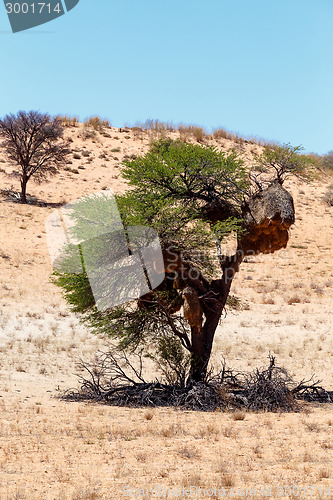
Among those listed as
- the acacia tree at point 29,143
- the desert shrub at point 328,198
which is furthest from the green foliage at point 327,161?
the acacia tree at point 29,143

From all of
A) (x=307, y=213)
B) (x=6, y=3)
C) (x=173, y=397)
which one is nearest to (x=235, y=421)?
(x=173, y=397)

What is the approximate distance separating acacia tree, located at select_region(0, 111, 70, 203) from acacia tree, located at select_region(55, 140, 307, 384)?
27.2m

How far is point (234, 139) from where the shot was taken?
5438 cm

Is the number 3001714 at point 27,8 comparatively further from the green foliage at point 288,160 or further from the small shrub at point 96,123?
the small shrub at point 96,123

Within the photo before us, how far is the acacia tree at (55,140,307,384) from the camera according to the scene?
410 inches

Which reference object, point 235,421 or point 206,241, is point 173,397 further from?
point 206,241

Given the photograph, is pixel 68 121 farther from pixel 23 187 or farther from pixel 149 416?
pixel 149 416

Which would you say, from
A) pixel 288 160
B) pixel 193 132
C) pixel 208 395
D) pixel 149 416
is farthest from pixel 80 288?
pixel 193 132

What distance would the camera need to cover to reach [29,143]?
120 feet

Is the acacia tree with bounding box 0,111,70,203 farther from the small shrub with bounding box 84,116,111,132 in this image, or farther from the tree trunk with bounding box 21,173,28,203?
the small shrub with bounding box 84,116,111,132

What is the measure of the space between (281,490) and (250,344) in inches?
500

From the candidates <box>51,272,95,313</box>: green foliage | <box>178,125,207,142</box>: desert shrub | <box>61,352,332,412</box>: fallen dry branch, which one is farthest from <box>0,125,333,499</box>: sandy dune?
<box>178,125,207,142</box>: desert shrub

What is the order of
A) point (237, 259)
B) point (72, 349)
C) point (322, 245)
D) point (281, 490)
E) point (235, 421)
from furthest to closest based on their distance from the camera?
point (322, 245)
point (72, 349)
point (237, 259)
point (235, 421)
point (281, 490)

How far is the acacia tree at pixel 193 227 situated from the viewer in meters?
10.4
